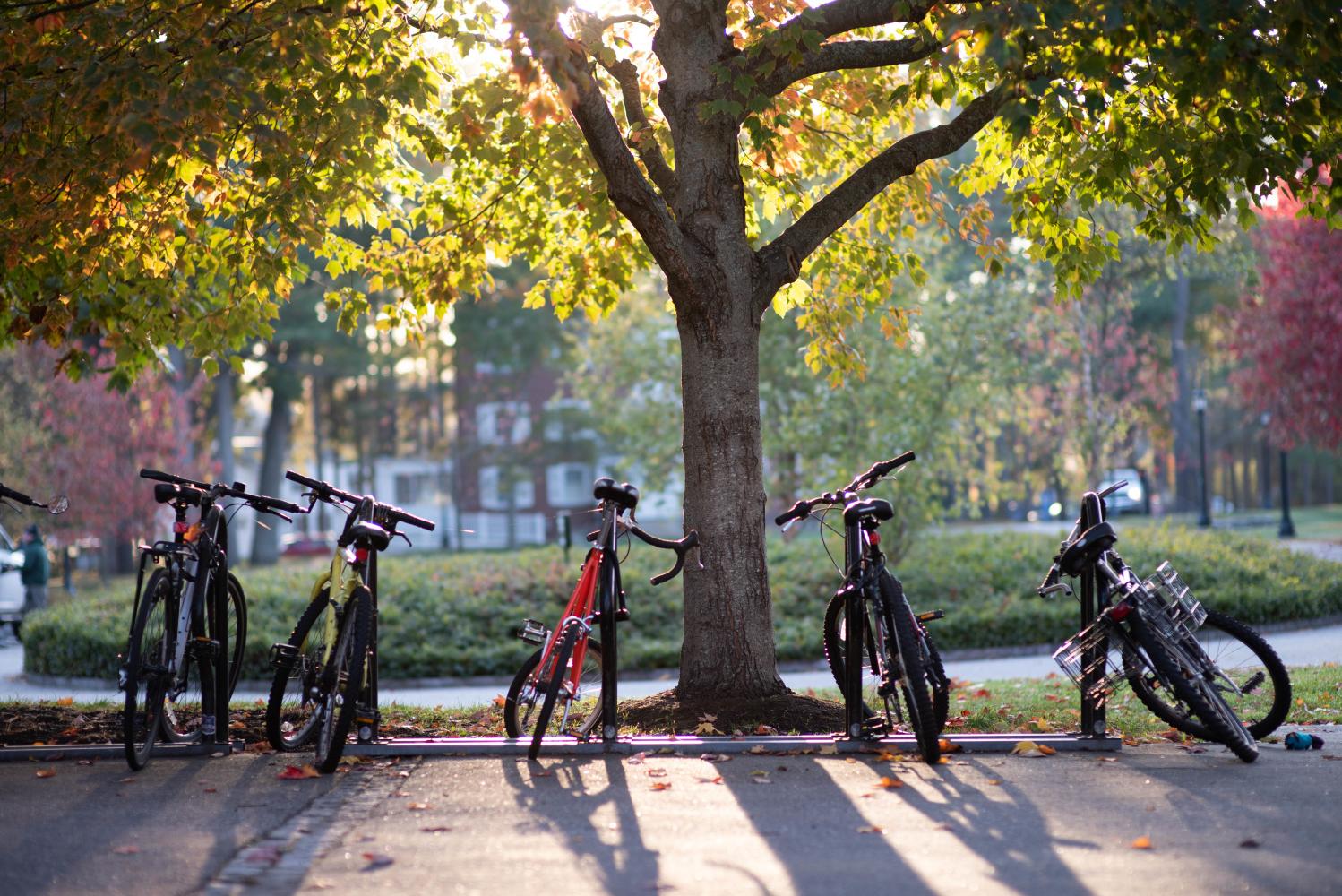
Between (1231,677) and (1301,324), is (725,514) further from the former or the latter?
(1301,324)

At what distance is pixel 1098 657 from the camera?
22.0 feet

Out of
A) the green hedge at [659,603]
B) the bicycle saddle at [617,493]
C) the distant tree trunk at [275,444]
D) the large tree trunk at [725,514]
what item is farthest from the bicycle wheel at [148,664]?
the distant tree trunk at [275,444]

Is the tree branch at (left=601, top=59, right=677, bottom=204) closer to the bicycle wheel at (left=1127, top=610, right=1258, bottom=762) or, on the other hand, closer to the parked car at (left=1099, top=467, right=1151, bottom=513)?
the bicycle wheel at (left=1127, top=610, right=1258, bottom=762)

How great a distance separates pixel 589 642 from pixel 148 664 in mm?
2012

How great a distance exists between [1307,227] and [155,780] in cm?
2613

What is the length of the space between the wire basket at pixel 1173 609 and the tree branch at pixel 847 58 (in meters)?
3.16

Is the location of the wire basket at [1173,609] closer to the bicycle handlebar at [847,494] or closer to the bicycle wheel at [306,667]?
the bicycle handlebar at [847,494]

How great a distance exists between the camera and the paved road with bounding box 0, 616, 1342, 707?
14.5 m

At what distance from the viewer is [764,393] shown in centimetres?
2486

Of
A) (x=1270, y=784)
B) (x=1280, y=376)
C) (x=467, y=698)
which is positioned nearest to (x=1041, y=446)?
(x=1280, y=376)

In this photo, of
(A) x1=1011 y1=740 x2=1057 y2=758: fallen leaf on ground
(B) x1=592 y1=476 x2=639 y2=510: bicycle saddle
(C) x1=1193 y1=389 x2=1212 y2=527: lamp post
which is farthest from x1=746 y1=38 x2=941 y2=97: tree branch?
(C) x1=1193 y1=389 x2=1212 y2=527: lamp post

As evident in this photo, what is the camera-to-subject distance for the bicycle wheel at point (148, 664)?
645 centimetres

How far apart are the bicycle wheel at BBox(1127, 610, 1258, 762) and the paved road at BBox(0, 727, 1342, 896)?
145 mm

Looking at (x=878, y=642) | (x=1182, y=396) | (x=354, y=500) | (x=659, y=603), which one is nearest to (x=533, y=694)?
(x=354, y=500)
